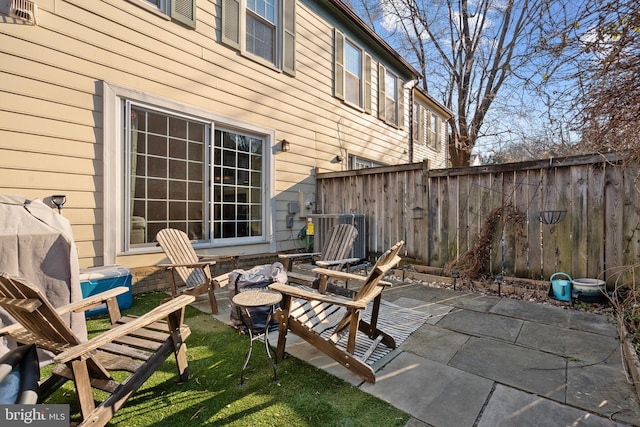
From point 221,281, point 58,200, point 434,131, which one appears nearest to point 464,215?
point 221,281

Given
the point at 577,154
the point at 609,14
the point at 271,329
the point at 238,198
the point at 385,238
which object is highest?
the point at 609,14

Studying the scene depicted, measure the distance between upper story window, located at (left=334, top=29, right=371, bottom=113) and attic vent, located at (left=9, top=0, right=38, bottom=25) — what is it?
17.3 ft

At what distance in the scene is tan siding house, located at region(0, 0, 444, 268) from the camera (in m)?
3.38

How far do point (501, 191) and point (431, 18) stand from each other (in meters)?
11.4

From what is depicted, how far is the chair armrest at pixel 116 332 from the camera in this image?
4.42 ft

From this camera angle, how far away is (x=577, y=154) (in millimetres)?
3680

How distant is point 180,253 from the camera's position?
149 inches

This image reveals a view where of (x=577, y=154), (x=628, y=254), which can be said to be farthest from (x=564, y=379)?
(x=577, y=154)

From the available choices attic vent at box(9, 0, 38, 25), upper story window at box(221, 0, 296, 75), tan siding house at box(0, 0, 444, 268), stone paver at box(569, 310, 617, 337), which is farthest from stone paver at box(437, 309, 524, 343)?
attic vent at box(9, 0, 38, 25)

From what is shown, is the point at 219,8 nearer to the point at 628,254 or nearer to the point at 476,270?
the point at 476,270

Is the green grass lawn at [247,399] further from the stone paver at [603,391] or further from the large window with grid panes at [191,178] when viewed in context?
the large window with grid panes at [191,178]

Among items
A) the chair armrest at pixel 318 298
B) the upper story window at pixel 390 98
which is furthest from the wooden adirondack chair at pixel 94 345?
the upper story window at pixel 390 98

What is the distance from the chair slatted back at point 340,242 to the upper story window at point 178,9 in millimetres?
3801

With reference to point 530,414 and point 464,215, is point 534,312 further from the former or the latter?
point 530,414
